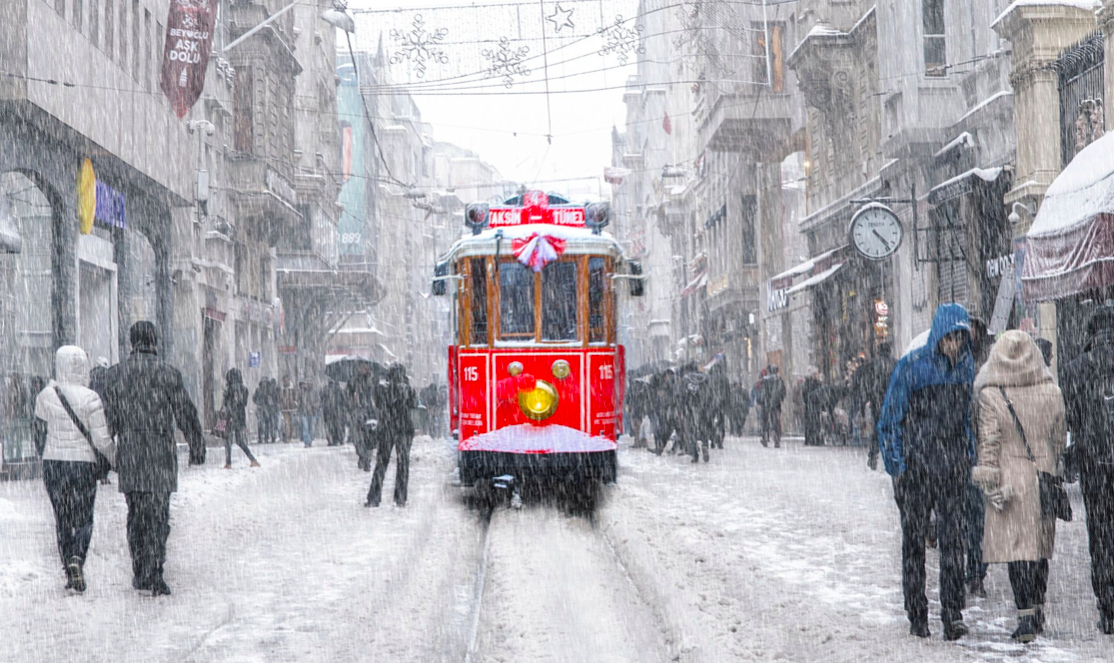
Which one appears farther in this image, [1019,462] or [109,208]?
[109,208]

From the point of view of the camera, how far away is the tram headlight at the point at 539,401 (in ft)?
49.0

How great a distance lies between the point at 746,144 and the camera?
39.9 m

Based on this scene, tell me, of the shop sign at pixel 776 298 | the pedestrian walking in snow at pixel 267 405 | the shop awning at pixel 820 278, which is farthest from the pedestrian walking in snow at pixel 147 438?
the shop sign at pixel 776 298

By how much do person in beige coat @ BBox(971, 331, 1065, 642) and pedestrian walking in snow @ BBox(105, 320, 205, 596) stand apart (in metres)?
5.03

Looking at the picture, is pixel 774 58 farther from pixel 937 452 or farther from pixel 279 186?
pixel 937 452

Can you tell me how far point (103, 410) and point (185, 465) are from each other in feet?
46.2

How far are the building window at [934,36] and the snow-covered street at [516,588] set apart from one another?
1132cm

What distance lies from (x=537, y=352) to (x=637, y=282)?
149 centimetres

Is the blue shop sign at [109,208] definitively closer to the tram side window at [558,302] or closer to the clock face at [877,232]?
the tram side window at [558,302]

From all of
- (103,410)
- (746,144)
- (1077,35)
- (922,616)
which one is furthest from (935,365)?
(746,144)

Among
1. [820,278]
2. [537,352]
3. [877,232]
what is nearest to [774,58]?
[820,278]

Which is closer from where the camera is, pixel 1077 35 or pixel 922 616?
pixel 922 616

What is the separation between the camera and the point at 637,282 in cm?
1561

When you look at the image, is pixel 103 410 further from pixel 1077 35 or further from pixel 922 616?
pixel 1077 35
